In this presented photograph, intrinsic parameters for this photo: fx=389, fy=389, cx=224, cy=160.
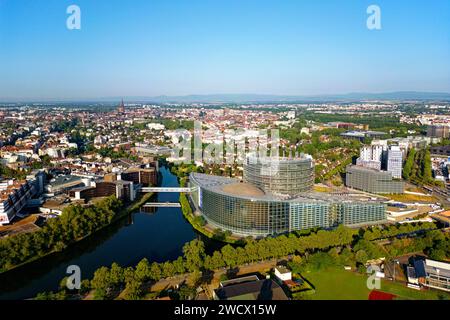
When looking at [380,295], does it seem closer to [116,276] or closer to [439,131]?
[116,276]

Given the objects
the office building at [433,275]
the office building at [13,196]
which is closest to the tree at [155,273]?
the office building at [433,275]

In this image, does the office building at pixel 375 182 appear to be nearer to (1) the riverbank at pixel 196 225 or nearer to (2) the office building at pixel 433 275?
(1) the riverbank at pixel 196 225

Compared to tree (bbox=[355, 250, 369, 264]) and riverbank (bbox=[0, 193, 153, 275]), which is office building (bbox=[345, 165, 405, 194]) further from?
riverbank (bbox=[0, 193, 153, 275])

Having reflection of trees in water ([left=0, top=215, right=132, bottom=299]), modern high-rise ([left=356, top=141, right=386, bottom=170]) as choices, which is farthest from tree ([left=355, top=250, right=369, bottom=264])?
modern high-rise ([left=356, top=141, right=386, bottom=170])

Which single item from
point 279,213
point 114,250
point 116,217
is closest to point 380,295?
point 279,213
